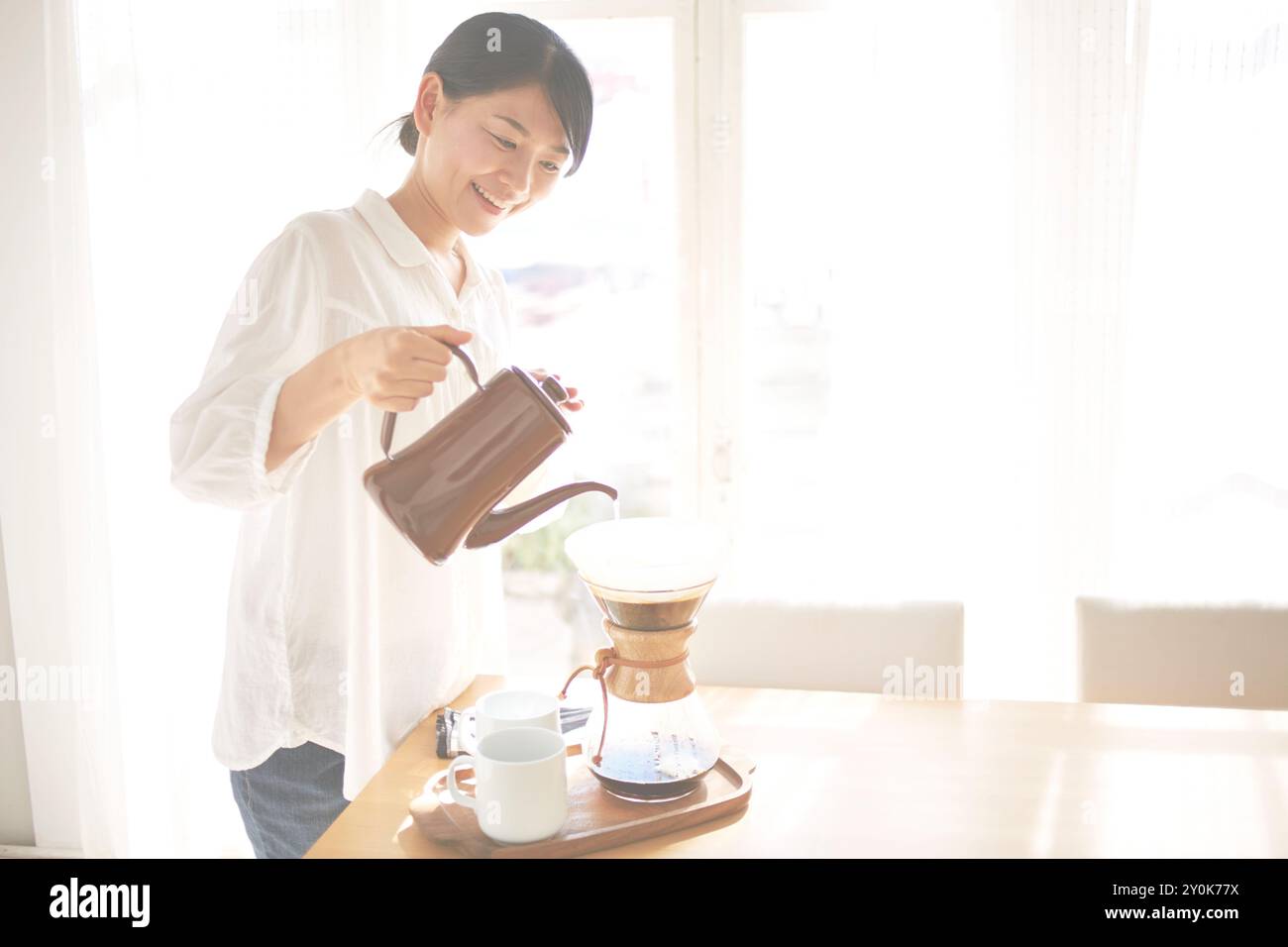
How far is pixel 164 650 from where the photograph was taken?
2.41 m

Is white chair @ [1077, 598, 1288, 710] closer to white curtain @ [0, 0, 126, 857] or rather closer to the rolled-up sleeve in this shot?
the rolled-up sleeve

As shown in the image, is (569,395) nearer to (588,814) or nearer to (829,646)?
(588,814)

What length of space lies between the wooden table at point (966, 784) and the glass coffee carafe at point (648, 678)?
76 millimetres

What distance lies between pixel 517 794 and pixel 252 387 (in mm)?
540

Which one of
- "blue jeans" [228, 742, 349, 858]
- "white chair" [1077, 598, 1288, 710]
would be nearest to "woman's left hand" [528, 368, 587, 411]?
"blue jeans" [228, 742, 349, 858]

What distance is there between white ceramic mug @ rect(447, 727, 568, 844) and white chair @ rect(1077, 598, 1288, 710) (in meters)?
1.03

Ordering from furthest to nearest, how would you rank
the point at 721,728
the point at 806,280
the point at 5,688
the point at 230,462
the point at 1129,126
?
the point at 5,688
the point at 806,280
the point at 1129,126
the point at 721,728
the point at 230,462

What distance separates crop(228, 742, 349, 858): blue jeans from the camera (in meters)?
1.39

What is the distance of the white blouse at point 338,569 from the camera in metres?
1.28

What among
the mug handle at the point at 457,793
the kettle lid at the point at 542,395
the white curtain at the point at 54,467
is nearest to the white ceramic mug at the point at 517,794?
the mug handle at the point at 457,793
